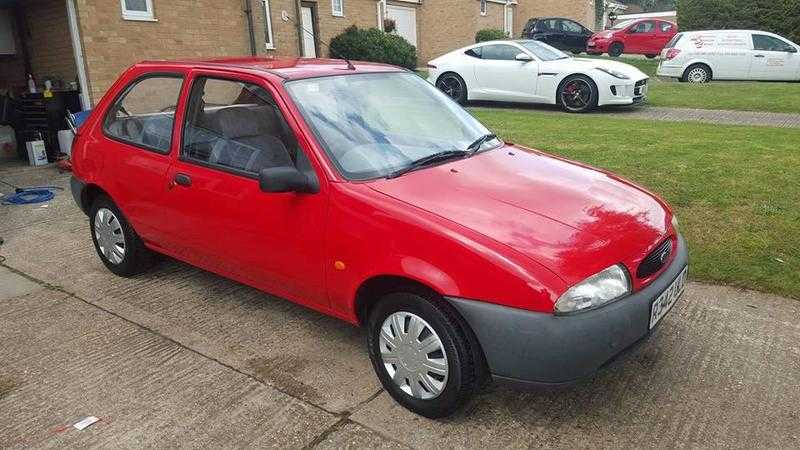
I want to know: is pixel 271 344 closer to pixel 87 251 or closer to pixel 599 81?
pixel 87 251

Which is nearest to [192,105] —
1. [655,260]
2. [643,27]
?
[655,260]

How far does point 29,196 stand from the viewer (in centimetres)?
705

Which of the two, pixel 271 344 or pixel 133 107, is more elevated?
pixel 133 107

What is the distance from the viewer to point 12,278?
477 cm

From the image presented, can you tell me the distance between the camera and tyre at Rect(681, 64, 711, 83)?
1578 cm

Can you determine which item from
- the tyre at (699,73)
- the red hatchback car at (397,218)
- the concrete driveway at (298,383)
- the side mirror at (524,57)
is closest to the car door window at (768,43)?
the tyre at (699,73)

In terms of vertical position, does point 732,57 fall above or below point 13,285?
above

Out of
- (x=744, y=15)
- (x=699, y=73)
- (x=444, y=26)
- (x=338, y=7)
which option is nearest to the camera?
(x=699, y=73)

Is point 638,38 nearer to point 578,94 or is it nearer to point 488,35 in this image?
point 488,35

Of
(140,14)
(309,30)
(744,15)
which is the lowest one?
(744,15)

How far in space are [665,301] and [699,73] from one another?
15.0 meters

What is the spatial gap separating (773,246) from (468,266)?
3357 millimetres

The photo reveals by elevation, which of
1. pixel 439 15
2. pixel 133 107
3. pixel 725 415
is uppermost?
pixel 439 15

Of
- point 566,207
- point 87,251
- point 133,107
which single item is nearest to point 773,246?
point 566,207
